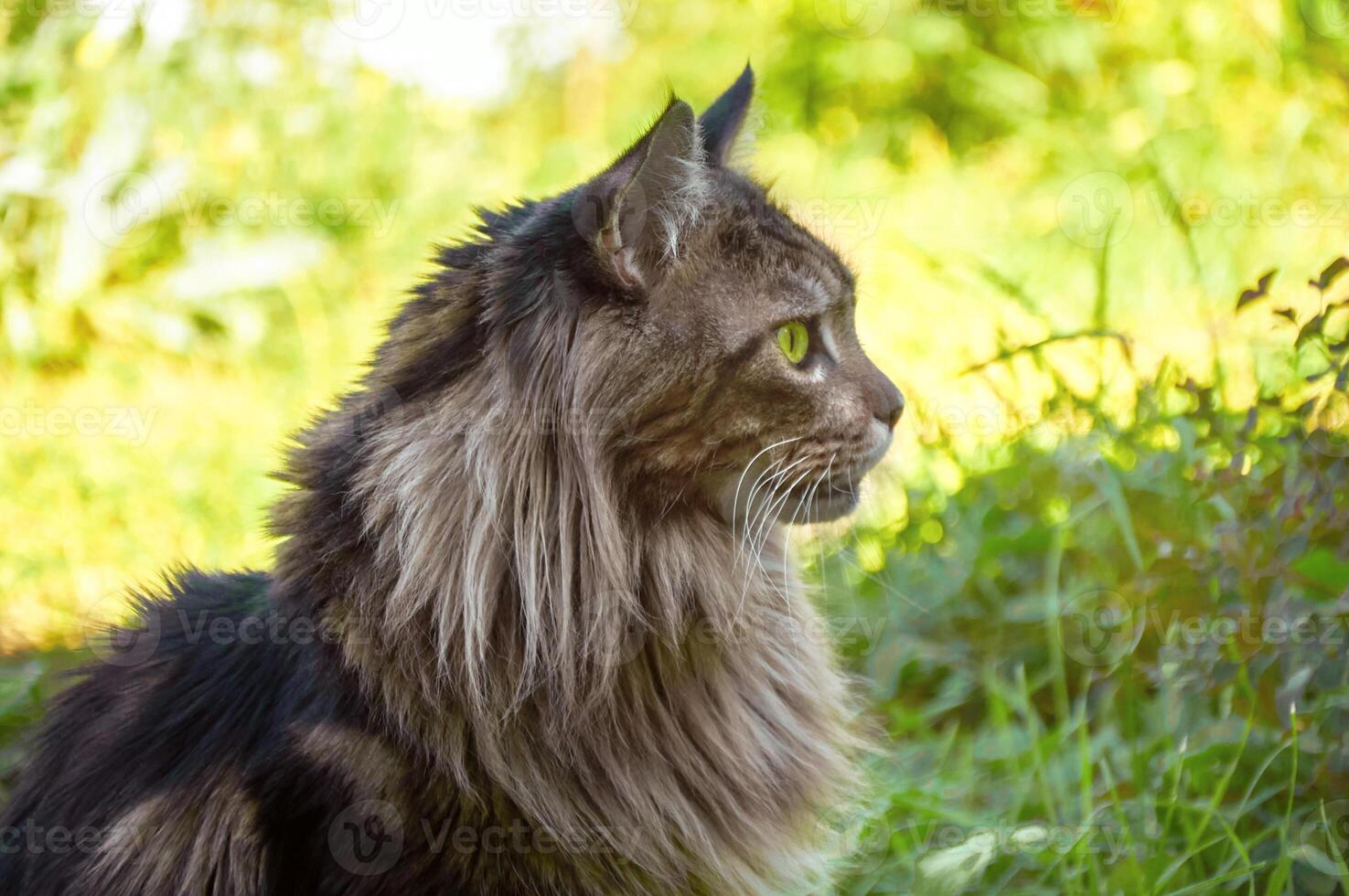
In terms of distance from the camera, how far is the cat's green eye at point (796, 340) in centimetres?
193

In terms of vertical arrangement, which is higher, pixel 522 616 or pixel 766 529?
pixel 766 529

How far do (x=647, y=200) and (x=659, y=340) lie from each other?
0.75 feet

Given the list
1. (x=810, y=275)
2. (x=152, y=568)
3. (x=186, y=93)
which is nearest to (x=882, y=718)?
(x=810, y=275)

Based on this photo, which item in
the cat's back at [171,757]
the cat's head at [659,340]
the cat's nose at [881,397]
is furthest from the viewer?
the cat's nose at [881,397]

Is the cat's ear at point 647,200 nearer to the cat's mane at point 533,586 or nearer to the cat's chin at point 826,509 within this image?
the cat's mane at point 533,586

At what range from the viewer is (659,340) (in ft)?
5.94

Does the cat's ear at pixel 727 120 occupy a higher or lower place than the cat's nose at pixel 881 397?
higher

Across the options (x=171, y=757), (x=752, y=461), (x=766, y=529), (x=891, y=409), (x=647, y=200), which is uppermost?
(x=647, y=200)

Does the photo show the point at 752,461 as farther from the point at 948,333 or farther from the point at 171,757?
the point at 948,333

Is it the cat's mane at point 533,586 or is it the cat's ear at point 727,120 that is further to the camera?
the cat's ear at point 727,120

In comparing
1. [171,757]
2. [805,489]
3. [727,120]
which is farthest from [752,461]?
[171,757]

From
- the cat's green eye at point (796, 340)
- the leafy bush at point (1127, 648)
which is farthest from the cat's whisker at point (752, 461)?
the leafy bush at point (1127, 648)

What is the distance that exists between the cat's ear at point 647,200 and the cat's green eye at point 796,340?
0.24 metres

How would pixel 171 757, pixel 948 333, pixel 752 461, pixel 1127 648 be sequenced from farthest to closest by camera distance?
pixel 948 333, pixel 1127 648, pixel 752 461, pixel 171 757
